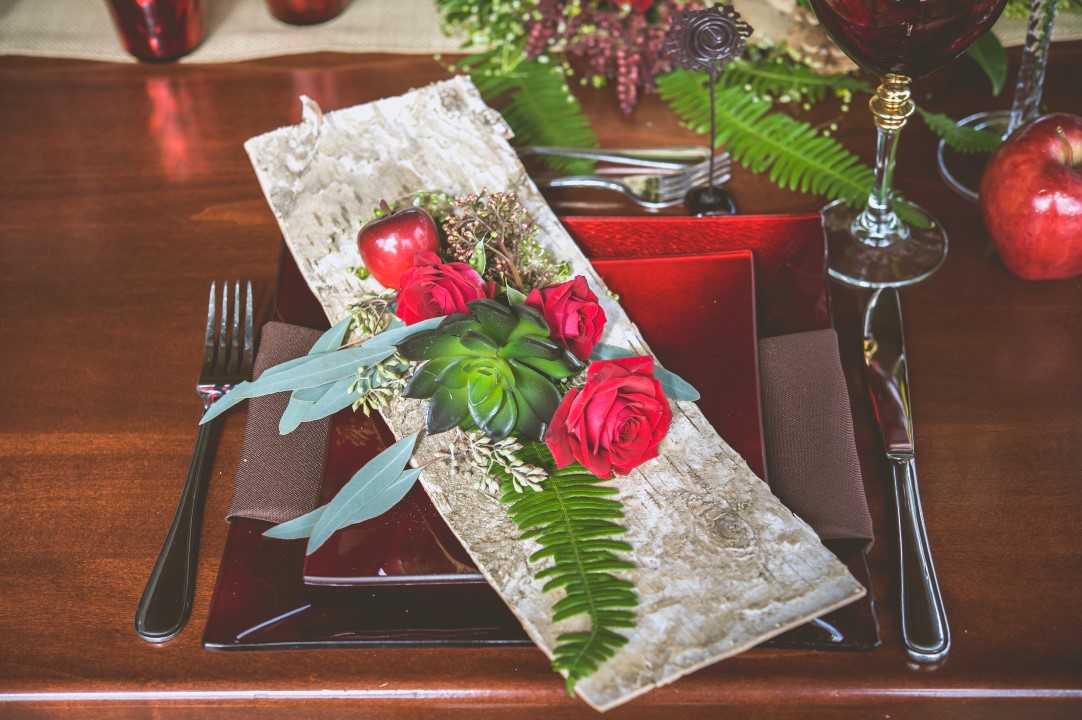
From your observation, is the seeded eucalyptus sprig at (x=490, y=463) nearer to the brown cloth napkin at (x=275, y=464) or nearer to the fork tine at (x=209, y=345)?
the brown cloth napkin at (x=275, y=464)

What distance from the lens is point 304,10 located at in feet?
3.58

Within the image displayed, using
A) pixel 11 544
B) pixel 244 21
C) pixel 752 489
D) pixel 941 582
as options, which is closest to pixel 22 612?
pixel 11 544

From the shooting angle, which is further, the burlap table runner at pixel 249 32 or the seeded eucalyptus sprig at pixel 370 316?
the burlap table runner at pixel 249 32

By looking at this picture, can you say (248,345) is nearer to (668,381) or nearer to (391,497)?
(391,497)

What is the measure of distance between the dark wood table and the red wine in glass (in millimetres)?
195

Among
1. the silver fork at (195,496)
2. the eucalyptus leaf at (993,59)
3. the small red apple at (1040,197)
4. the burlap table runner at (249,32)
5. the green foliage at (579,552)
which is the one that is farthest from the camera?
Result: the burlap table runner at (249,32)

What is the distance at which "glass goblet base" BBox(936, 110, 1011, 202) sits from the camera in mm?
884

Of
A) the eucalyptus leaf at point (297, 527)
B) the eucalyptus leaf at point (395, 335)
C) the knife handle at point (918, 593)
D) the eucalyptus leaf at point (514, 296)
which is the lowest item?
the knife handle at point (918, 593)

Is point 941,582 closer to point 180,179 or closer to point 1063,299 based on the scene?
point 1063,299

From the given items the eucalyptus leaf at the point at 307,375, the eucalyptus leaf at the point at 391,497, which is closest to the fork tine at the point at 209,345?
the eucalyptus leaf at the point at 307,375

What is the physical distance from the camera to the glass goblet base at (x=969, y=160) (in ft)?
2.90

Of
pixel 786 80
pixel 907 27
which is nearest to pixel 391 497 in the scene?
pixel 907 27

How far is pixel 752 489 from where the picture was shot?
0.59m

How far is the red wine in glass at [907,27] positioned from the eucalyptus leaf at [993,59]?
0.32 meters
